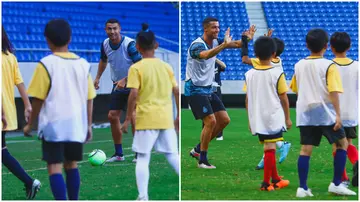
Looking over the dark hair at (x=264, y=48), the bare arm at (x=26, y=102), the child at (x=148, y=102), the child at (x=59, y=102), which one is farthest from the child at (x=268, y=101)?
the bare arm at (x=26, y=102)

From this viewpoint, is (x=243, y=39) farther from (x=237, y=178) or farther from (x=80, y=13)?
(x=80, y=13)

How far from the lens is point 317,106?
6660 millimetres

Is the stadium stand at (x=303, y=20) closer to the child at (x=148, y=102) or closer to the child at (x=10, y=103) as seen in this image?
the child at (x=10, y=103)

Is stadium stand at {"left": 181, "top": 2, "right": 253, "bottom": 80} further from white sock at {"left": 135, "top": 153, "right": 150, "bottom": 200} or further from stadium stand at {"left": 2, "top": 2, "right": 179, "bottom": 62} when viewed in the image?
white sock at {"left": 135, "top": 153, "right": 150, "bottom": 200}


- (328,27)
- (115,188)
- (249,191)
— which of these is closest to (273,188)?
(249,191)

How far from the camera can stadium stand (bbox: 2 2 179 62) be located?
20.4m

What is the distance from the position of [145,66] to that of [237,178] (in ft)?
7.31

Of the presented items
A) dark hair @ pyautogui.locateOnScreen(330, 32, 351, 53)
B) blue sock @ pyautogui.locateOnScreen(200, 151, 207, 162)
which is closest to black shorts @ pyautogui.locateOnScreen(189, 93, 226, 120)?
blue sock @ pyautogui.locateOnScreen(200, 151, 207, 162)

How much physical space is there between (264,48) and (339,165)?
47.8 inches

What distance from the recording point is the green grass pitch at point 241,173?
22.4ft

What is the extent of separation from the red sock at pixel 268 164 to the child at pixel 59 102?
1904 millimetres

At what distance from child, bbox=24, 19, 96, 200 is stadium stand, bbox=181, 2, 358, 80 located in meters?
20.7

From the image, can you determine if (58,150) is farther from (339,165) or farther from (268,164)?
(339,165)

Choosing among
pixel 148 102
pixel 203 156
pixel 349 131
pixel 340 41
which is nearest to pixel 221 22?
pixel 203 156
